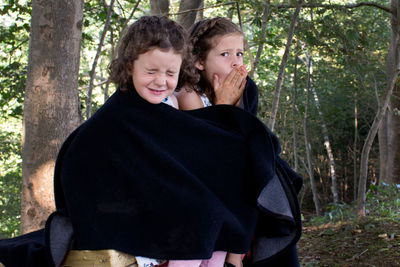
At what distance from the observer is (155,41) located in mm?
1834

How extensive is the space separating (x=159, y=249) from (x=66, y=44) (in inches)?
69.7

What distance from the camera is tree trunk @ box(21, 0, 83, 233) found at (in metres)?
2.96

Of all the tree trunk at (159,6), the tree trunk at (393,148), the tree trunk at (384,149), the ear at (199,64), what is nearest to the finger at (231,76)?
the ear at (199,64)

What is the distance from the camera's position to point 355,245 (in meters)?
4.61

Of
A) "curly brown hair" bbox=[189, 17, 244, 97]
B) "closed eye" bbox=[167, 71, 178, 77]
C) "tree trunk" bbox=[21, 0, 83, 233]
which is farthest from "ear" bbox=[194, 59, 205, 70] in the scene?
"tree trunk" bbox=[21, 0, 83, 233]

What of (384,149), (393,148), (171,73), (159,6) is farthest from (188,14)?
(384,149)

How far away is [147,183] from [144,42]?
561 millimetres

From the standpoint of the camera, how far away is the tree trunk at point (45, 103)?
296 cm

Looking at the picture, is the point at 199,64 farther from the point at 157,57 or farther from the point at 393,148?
the point at 393,148

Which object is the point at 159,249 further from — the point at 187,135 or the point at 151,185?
the point at 187,135

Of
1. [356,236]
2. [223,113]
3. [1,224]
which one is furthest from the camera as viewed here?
[1,224]

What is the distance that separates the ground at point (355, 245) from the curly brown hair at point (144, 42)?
10.0ft

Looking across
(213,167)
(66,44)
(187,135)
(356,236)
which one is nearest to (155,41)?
(187,135)

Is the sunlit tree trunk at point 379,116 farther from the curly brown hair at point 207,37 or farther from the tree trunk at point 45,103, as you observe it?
the tree trunk at point 45,103
